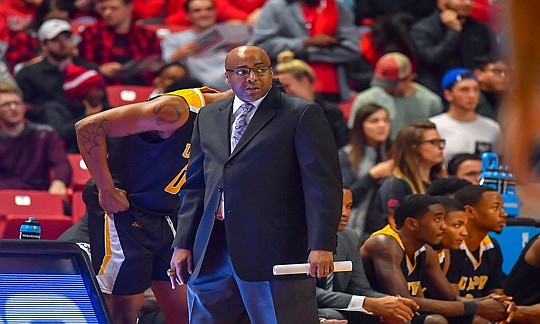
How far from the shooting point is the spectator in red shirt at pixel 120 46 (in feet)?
33.6

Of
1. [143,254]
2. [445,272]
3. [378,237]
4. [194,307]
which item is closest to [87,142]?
[143,254]

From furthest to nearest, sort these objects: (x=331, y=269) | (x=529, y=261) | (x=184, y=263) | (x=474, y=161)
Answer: (x=474, y=161), (x=529, y=261), (x=184, y=263), (x=331, y=269)

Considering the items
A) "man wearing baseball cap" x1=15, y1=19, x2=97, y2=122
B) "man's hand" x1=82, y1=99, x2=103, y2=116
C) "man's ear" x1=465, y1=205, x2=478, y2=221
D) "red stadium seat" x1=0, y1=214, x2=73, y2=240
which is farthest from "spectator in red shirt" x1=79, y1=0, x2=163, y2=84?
"man's ear" x1=465, y1=205, x2=478, y2=221

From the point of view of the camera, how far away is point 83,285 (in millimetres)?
4402

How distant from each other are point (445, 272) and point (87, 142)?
110 inches

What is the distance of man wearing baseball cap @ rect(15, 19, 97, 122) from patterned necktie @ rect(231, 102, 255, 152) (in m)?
5.53

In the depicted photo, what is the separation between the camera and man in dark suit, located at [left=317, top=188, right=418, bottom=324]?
226 inches

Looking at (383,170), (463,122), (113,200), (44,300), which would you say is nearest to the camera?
(44,300)

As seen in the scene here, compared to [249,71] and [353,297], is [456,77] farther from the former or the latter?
[249,71]

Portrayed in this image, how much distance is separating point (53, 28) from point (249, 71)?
580 cm

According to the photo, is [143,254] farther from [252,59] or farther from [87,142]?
[252,59]

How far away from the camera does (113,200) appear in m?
5.13

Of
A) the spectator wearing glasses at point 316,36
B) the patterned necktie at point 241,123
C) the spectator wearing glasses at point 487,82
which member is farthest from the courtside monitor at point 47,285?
Answer: the spectator wearing glasses at point 487,82

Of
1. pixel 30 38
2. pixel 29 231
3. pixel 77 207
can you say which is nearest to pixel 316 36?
pixel 30 38
